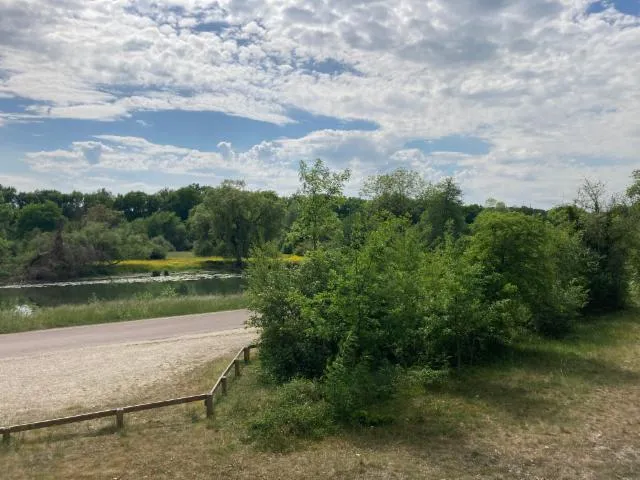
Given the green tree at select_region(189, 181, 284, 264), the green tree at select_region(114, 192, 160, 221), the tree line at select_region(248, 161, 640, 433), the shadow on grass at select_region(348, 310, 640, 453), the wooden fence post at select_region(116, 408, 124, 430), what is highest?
the green tree at select_region(114, 192, 160, 221)

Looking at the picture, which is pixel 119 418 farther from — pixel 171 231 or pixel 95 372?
pixel 171 231

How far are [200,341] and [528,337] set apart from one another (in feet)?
41.6

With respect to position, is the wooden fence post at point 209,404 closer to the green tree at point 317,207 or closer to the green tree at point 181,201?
the green tree at point 317,207

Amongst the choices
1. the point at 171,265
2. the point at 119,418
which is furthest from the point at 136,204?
the point at 119,418

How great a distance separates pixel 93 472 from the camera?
29.7 feet

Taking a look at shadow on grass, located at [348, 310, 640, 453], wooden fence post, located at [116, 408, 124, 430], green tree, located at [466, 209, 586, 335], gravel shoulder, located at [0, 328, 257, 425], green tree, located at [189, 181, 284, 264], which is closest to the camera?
shadow on grass, located at [348, 310, 640, 453]

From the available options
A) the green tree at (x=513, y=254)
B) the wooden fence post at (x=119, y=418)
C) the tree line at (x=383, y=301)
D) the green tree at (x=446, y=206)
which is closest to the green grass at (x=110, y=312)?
the tree line at (x=383, y=301)

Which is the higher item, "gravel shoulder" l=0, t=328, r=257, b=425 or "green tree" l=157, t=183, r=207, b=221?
"green tree" l=157, t=183, r=207, b=221

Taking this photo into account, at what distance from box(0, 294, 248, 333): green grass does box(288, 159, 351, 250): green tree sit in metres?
6.16

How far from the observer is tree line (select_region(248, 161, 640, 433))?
12.0 metres

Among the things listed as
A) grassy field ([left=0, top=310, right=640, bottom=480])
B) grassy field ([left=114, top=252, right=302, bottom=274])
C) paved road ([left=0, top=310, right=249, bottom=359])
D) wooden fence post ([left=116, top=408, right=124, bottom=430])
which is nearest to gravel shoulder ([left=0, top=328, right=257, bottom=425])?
paved road ([left=0, top=310, right=249, bottom=359])

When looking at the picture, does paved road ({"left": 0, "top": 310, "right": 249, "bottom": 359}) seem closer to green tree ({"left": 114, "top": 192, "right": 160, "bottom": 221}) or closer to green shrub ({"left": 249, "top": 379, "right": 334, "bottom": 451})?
green shrub ({"left": 249, "top": 379, "right": 334, "bottom": 451})

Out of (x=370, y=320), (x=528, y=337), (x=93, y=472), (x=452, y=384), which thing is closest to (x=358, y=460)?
(x=370, y=320)

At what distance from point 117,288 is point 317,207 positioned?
125ft
